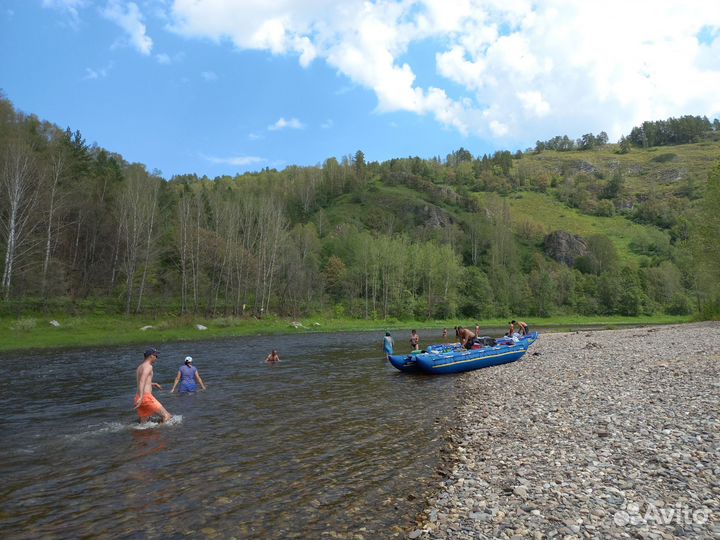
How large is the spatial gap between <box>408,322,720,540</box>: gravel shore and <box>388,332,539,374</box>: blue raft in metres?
5.64

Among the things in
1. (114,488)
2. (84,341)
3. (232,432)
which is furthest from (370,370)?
(84,341)

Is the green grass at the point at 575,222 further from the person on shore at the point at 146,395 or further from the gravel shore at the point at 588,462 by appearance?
the person on shore at the point at 146,395

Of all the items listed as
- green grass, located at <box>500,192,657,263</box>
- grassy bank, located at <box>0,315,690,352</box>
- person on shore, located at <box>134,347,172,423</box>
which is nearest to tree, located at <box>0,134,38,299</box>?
grassy bank, located at <box>0,315,690,352</box>

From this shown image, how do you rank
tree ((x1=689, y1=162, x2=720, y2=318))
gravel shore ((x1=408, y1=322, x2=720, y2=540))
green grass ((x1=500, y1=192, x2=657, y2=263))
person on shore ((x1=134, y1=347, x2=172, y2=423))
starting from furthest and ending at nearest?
1. green grass ((x1=500, y1=192, x2=657, y2=263))
2. tree ((x1=689, y1=162, x2=720, y2=318))
3. person on shore ((x1=134, y1=347, x2=172, y2=423))
4. gravel shore ((x1=408, y1=322, x2=720, y2=540))

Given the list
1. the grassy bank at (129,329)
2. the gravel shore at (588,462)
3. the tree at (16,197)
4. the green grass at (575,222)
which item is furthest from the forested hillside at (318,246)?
the gravel shore at (588,462)

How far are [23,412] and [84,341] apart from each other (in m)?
24.2

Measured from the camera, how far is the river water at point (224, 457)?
7988 mm

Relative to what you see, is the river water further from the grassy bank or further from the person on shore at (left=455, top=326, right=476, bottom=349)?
the grassy bank

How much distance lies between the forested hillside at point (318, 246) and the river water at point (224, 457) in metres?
33.8

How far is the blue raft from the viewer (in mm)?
24016

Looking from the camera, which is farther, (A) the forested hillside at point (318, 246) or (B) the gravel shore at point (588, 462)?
(A) the forested hillside at point (318, 246)

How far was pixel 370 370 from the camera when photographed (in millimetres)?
26156

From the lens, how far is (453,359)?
24484mm

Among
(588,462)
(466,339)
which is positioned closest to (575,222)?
(466,339)
